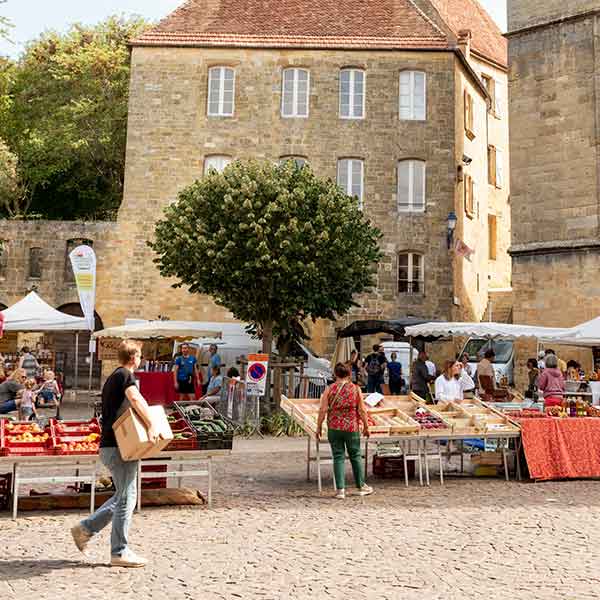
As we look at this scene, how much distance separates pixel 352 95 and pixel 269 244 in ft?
38.4

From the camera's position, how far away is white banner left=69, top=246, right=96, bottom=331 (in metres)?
21.2

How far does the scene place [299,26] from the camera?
2839 cm

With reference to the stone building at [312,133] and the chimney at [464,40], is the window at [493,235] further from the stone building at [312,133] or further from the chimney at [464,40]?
the chimney at [464,40]

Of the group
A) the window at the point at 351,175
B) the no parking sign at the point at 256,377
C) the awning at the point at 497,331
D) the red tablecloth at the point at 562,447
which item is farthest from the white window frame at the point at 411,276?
the red tablecloth at the point at 562,447

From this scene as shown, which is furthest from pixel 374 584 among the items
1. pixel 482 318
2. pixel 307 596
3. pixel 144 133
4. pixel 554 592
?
pixel 482 318

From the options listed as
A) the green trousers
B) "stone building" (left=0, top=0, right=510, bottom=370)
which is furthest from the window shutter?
the green trousers

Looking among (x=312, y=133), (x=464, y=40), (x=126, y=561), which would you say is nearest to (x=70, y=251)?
(x=312, y=133)

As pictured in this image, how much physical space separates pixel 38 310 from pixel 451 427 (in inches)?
490

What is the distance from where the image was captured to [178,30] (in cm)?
2809

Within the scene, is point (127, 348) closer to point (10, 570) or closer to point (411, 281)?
point (10, 570)

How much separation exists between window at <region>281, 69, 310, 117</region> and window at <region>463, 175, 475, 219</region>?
252 inches

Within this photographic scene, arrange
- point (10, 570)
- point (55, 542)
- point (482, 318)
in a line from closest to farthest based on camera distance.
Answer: point (10, 570)
point (55, 542)
point (482, 318)

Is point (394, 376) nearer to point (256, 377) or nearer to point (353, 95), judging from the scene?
point (256, 377)

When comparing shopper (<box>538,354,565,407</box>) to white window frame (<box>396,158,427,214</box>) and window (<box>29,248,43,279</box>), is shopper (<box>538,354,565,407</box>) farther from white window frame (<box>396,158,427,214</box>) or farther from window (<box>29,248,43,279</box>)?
window (<box>29,248,43,279</box>)
